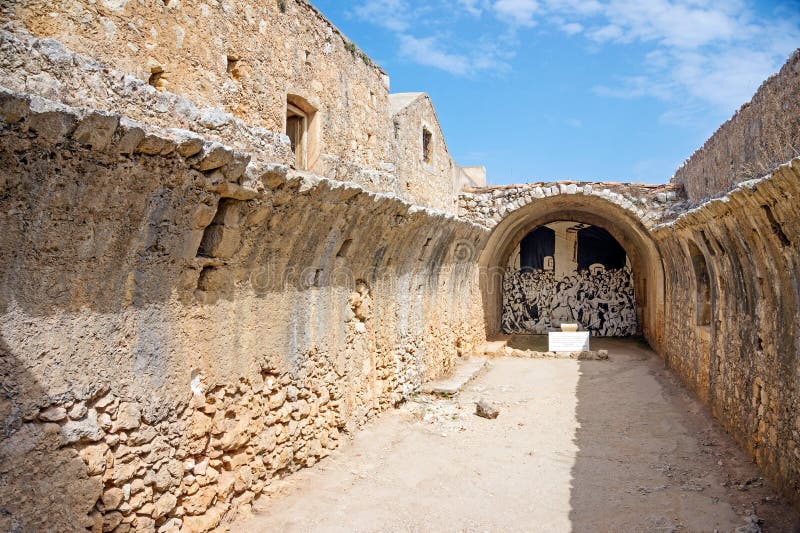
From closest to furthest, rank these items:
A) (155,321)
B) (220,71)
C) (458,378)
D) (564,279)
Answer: (155,321) < (220,71) < (458,378) < (564,279)

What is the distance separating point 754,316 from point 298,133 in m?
6.02

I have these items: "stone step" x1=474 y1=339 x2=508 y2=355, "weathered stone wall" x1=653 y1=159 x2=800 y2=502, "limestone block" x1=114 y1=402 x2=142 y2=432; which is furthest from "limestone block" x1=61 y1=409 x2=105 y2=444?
"stone step" x1=474 y1=339 x2=508 y2=355

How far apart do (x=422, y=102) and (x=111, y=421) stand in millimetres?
9785

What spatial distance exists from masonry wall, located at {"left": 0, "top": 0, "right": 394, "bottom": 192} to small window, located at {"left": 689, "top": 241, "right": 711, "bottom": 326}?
16.9 feet

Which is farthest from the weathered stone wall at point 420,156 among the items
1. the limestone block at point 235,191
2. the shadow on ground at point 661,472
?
the limestone block at point 235,191

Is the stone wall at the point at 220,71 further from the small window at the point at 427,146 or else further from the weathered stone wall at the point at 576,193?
the weathered stone wall at the point at 576,193

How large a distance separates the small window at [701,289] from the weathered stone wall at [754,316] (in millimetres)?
18

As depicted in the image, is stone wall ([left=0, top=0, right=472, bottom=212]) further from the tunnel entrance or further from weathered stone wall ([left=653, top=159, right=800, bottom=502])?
the tunnel entrance

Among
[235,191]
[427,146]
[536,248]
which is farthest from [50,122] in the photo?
[536,248]

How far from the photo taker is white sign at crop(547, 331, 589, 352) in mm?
14398

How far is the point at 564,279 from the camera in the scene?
18953 mm

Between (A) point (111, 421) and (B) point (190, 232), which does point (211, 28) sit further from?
(A) point (111, 421)

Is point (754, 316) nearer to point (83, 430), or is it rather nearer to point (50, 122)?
point (83, 430)

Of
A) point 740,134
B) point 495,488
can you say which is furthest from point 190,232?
point 740,134
